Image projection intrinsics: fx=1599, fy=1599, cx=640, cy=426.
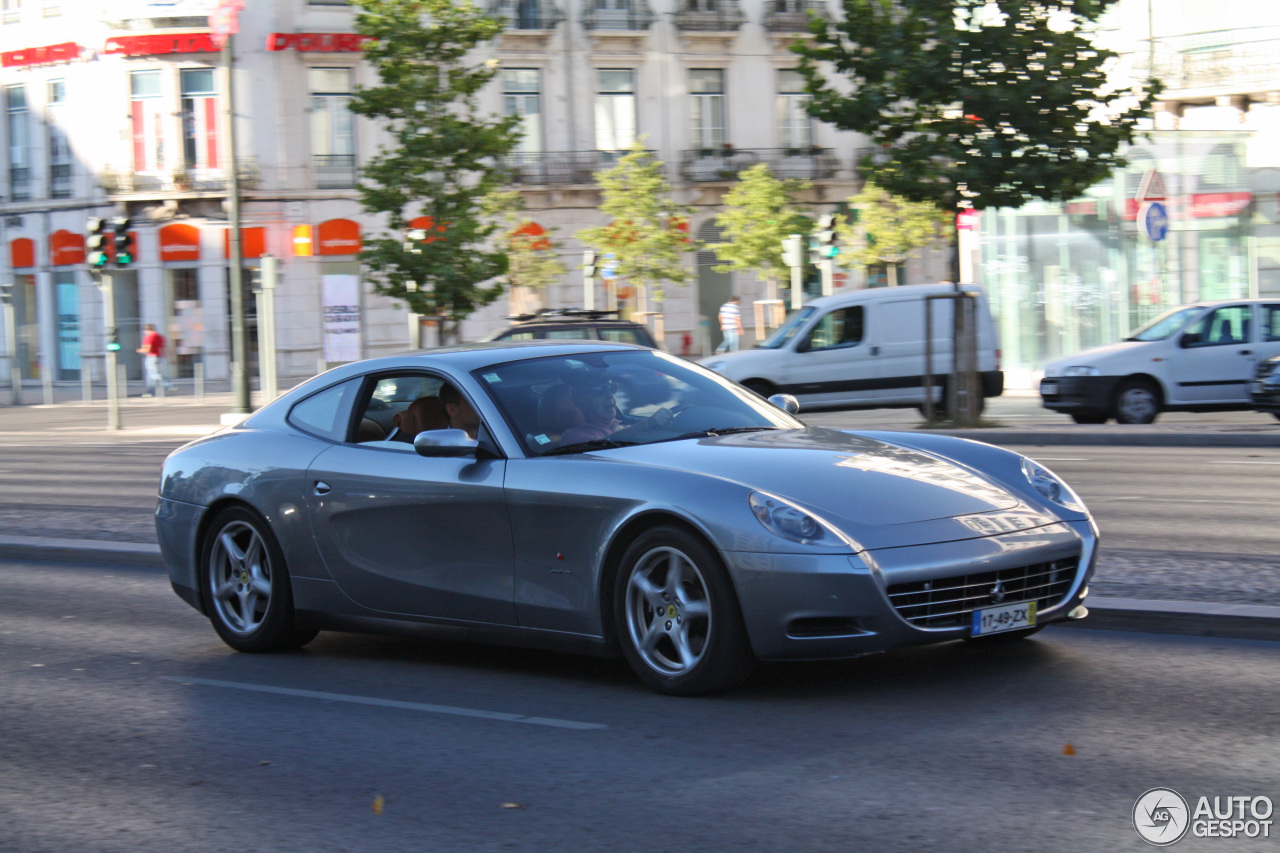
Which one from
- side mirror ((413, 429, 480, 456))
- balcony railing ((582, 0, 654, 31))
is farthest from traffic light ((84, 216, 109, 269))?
side mirror ((413, 429, 480, 456))

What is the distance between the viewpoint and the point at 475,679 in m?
6.62

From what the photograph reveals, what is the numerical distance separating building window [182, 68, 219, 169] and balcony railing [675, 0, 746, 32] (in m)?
14.0

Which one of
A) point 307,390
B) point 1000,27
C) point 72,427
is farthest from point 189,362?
point 307,390

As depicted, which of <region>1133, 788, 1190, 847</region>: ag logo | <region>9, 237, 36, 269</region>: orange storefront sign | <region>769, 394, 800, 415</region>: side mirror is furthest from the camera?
<region>9, 237, 36, 269</region>: orange storefront sign

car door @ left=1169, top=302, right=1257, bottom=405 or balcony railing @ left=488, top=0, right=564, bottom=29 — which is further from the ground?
balcony railing @ left=488, top=0, right=564, bottom=29

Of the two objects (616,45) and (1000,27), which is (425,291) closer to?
(1000,27)

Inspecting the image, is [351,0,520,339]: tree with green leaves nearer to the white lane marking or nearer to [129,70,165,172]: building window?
[129,70,165,172]: building window

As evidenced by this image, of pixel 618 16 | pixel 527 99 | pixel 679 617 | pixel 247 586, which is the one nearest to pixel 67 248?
pixel 527 99

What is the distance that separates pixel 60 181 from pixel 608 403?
1720 inches

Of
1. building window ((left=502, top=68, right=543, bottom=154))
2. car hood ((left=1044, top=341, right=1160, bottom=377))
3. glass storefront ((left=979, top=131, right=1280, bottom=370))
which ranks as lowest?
car hood ((left=1044, top=341, right=1160, bottom=377))

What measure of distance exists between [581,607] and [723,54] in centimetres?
4475

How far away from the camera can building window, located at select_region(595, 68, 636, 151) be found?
4803 cm

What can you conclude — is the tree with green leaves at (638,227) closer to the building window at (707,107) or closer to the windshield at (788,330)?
the building window at (707,107)

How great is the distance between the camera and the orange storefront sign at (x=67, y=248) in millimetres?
45969
